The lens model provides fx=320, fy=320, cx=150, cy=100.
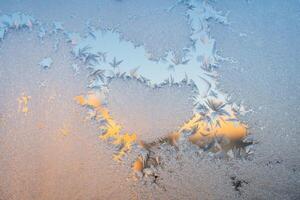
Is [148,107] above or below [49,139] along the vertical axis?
above

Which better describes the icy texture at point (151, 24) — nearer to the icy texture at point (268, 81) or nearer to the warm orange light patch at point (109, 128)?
the icy texture at point (268, 81)

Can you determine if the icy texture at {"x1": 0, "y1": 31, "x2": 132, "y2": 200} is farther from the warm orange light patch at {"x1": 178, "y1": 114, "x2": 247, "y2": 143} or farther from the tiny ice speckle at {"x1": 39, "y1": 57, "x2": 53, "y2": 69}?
the warm orange light patch at {"x1": 178, "y1": 114, "x2": 247, "y2": 143}

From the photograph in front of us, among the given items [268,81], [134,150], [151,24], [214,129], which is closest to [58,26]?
[151,24]

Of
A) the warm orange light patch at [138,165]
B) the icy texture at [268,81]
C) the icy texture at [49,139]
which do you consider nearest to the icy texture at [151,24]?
the icy texture at [268,81]

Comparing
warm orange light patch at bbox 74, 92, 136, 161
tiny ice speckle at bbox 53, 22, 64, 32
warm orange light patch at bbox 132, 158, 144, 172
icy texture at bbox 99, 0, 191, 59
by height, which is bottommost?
warm orange light patch at bbox 132, 158, 144, 172

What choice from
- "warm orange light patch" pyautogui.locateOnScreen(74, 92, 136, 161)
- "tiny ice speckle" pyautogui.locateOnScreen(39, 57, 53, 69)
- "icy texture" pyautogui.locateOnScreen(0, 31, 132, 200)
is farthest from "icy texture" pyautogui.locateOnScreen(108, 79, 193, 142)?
"tiny ice speckle" pyautogui.locateOnScreen(39, 57, 53, 69)

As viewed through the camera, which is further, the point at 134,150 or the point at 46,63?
the point at 46,63

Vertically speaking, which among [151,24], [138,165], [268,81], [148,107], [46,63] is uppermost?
[151,24]

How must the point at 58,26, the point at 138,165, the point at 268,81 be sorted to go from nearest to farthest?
1. the point at 138,165
2. the point at 268,81
3. the point at 58,26

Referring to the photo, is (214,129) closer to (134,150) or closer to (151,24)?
(134,150)

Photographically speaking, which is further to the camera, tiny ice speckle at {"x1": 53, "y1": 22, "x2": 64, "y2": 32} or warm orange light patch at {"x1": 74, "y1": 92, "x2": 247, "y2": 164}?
tiny ice speckle at {"x1": 53, "y1": 22, "x2": 64, "y2": 32}
